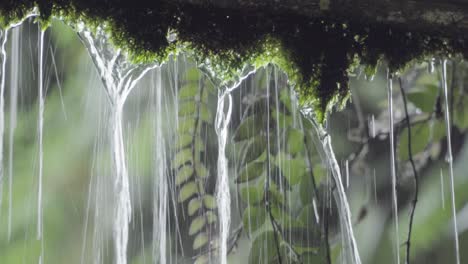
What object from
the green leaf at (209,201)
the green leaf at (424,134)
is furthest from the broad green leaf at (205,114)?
the green leaf at (424,134)

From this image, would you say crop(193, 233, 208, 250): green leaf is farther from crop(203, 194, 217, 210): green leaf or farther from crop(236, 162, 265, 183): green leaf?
crop(236, 162, 265, 183): green leaf

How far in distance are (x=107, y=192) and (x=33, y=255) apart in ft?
1.59

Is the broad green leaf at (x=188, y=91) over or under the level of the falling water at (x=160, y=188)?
over

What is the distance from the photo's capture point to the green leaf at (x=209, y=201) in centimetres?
260

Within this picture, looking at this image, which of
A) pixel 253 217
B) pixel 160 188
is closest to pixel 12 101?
pixel 160 188

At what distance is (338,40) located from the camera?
106cm

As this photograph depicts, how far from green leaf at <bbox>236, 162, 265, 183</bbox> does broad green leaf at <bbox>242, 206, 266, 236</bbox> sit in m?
0.15

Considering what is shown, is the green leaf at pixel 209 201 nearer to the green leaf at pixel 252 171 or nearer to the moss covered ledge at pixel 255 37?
the green leaf at pixel 252 171

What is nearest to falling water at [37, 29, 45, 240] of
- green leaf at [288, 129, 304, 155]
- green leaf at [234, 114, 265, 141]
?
green leaf at [234, 114, 265, 141]

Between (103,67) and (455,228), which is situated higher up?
(103,67)

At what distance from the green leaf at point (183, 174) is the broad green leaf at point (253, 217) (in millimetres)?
333

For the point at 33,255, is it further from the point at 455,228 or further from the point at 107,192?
the point at 455,228

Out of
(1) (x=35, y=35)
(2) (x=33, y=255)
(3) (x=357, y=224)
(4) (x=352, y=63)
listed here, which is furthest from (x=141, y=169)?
(4) (x=352, y=63)

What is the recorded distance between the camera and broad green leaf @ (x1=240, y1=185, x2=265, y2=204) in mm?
2464
